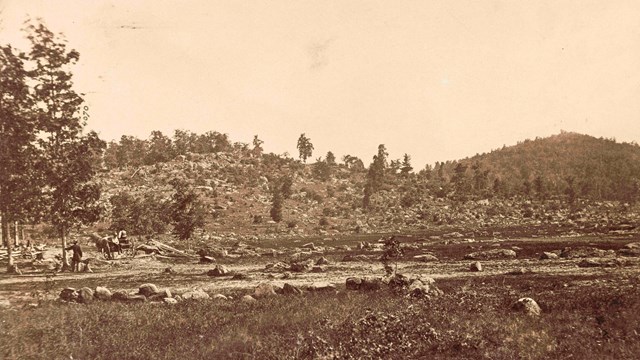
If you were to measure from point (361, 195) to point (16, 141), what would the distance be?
110374 millimetres

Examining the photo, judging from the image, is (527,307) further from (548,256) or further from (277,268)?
(277,268)

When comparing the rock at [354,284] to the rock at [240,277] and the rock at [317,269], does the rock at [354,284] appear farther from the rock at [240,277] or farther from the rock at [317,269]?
the rock at [317,269]

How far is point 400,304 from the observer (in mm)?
16312

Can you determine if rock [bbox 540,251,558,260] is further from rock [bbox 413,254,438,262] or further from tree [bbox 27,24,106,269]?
tree [bbox 27,24,106,269]

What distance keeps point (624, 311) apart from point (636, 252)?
2345 cm

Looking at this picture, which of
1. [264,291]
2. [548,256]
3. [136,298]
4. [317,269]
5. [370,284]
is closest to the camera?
[136,298]

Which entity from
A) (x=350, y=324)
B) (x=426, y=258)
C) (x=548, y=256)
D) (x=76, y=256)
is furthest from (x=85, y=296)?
(x=548, y=256)

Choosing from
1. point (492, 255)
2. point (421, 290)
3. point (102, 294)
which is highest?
point (102, 294)

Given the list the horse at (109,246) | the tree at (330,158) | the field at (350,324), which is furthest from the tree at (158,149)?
the field at (350,324)

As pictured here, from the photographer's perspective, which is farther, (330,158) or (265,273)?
(330,158)

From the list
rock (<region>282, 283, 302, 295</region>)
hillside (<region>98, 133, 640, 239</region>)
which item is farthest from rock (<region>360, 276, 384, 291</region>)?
hillside (<region>98, 133, 640, 239</region>)

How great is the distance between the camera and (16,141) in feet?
94.7

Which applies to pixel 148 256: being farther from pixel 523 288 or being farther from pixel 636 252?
pixel 636 252

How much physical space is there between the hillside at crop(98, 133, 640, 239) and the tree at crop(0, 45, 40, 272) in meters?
45.8
